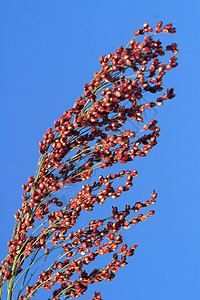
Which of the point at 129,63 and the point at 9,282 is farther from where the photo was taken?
the point at 9,282

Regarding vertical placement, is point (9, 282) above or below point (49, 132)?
below

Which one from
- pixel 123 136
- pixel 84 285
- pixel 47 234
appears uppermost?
pixel 123 136

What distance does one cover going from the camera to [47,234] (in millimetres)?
1041

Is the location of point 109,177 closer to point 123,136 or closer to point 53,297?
point 123,136

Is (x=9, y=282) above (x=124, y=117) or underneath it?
underneath

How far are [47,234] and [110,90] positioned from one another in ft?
1.33

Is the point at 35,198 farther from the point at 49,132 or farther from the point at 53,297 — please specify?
the point at 53,297

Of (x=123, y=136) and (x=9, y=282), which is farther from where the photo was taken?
(x=9, y=282)

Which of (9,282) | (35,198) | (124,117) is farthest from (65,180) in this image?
(9,282)

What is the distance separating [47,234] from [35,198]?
12 cm

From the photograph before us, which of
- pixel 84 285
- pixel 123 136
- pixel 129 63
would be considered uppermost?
pixel 129 63

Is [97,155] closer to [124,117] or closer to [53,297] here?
[124,117]

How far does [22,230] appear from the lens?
39.8 inches

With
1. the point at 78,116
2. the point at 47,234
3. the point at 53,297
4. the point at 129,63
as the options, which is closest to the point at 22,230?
the point at 47,234
